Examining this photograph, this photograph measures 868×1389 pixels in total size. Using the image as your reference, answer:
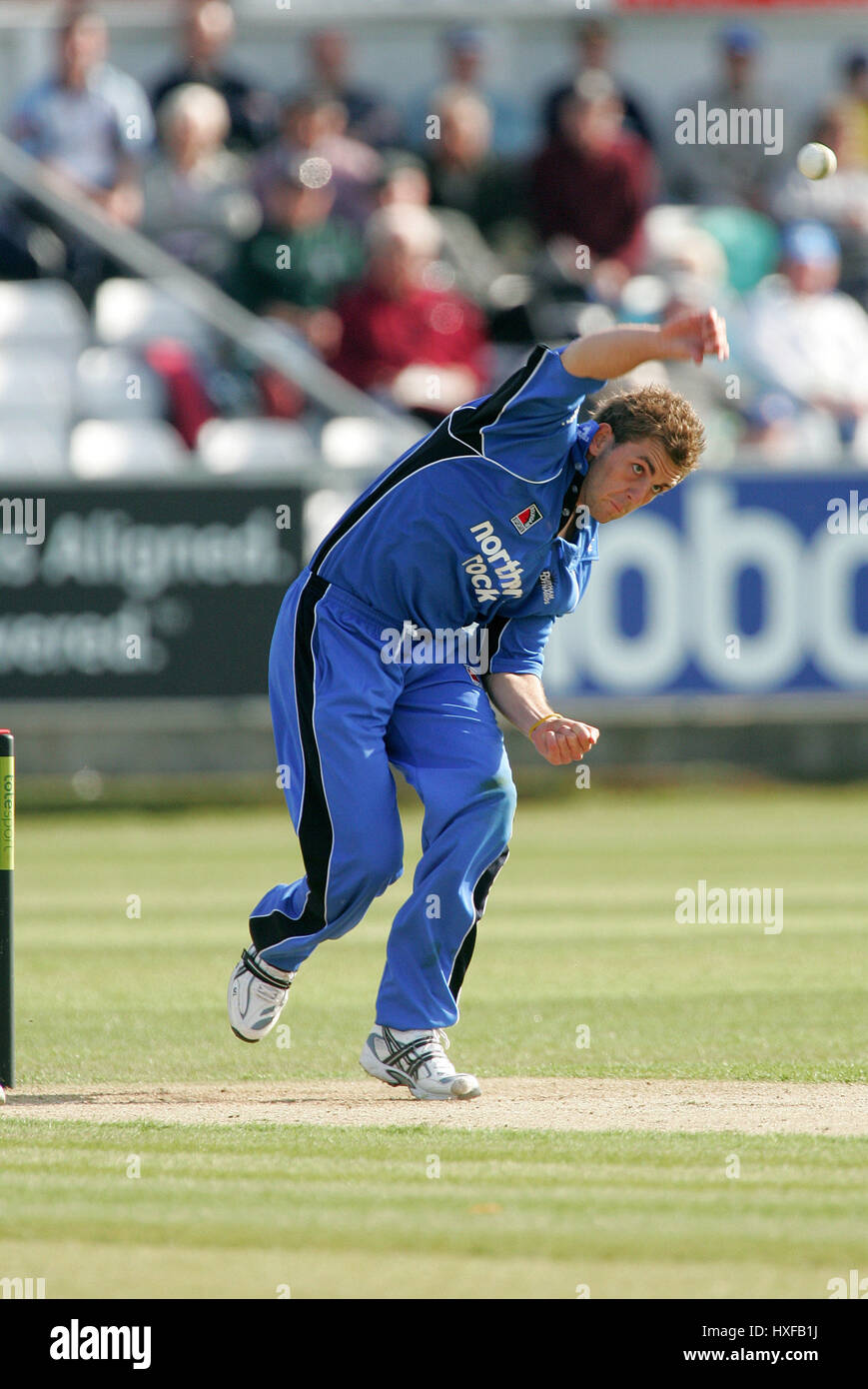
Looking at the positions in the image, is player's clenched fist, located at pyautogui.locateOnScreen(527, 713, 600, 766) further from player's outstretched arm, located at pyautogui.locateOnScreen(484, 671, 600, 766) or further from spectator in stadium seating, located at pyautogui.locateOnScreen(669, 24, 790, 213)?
spectator in stadium seating, located at pyautogui.locateOnScreen(669, 24, 790, 213)

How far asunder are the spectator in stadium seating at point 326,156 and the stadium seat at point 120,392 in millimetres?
1900

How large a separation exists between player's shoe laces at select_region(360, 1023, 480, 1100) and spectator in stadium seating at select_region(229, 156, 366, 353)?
11914 mm

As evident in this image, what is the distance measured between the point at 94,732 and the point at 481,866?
34.3ft

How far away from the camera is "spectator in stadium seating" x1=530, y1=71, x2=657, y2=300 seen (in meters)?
18.8

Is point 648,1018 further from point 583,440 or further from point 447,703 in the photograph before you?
point 583,440

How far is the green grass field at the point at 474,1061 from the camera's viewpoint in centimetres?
460

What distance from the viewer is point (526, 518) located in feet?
20.8

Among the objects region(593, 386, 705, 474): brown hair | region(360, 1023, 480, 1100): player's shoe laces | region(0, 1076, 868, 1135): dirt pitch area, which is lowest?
region(0, 1076, 868, 1135): dirt pitch area

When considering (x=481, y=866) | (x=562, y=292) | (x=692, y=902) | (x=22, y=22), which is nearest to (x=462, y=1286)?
(x=481, y=866)

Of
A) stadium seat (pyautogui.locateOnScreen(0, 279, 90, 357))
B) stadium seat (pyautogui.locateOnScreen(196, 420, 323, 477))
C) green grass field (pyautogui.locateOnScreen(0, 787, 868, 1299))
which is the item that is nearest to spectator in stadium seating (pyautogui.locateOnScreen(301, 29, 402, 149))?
stadium seat (pyautogui.locateOnScreen(0, 279, 90, 357))

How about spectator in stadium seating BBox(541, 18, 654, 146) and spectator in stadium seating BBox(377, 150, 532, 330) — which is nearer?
spectator in stadium seating BBox(377, 150, 532, 330)

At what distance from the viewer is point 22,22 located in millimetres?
20453

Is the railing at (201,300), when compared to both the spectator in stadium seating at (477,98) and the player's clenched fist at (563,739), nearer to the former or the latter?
the spectator in stadium seating at (477,98)

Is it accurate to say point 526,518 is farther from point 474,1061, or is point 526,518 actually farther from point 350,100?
point 350,100
